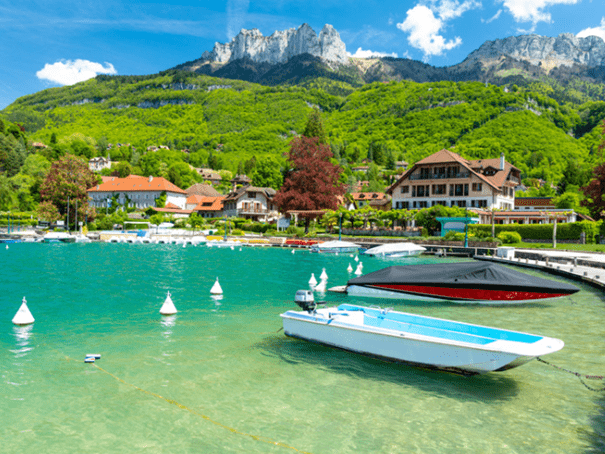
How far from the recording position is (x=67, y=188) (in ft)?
273

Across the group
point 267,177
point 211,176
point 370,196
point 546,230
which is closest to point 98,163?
point 211,176

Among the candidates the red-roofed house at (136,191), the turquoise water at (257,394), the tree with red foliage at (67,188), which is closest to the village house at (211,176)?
the red-roofed house at (136,191)

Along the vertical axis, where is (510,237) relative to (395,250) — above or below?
above

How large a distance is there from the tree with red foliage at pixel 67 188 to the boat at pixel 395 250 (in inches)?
2534

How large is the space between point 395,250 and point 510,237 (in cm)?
1624

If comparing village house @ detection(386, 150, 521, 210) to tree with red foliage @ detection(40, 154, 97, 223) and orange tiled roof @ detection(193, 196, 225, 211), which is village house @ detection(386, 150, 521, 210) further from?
tree with red foliage @ detection(40, 154, 97, 223)

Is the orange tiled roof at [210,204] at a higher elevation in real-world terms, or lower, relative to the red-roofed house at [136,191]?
lower

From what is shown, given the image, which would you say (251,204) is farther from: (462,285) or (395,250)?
(462,285)

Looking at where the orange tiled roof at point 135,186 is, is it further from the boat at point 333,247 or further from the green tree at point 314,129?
the boat at point 333,247

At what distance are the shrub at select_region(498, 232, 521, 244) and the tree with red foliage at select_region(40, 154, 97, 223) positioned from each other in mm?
76897

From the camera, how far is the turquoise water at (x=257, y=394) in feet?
22.8

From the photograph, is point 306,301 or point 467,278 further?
point 467,278

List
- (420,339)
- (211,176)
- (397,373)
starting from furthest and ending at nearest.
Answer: (211,176) → (397,373) → (420,339)

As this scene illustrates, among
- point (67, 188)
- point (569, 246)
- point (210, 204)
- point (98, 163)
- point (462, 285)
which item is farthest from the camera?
point (98, 163)
